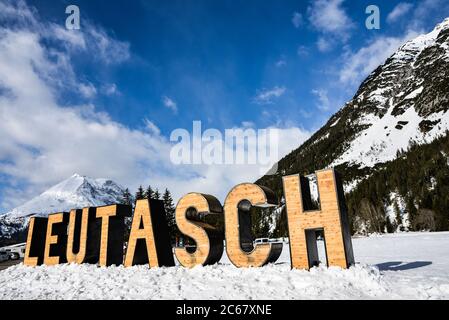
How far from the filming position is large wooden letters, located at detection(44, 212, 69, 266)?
1791cm

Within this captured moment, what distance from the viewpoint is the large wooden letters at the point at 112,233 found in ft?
53.0

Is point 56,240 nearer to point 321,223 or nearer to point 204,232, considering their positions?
point 204,232

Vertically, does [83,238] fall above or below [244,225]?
below

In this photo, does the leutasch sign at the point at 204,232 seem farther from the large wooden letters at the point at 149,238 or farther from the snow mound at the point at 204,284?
the snow mound at the point at 204,284

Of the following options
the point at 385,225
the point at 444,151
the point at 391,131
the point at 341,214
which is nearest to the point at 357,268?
the point at 341,214

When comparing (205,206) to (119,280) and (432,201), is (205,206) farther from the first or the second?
(432,201)

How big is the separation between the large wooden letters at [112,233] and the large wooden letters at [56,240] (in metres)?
3.10

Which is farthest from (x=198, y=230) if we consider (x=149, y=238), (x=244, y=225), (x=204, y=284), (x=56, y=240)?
(x=56, y=240)

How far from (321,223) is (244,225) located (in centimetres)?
325

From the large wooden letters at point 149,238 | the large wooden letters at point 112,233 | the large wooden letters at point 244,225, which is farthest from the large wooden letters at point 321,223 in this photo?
the large wooden letters at point 112,233

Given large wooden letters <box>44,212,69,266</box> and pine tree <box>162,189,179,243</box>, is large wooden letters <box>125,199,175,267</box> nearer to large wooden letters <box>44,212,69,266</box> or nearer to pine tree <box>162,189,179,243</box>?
large wooden letters <box>44,212,69,266</box>

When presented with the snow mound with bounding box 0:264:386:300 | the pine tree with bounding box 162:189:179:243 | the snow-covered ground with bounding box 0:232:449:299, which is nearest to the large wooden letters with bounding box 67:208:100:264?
the snow mound with bounding box 0:264:386:300

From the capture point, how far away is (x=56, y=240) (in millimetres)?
18500
